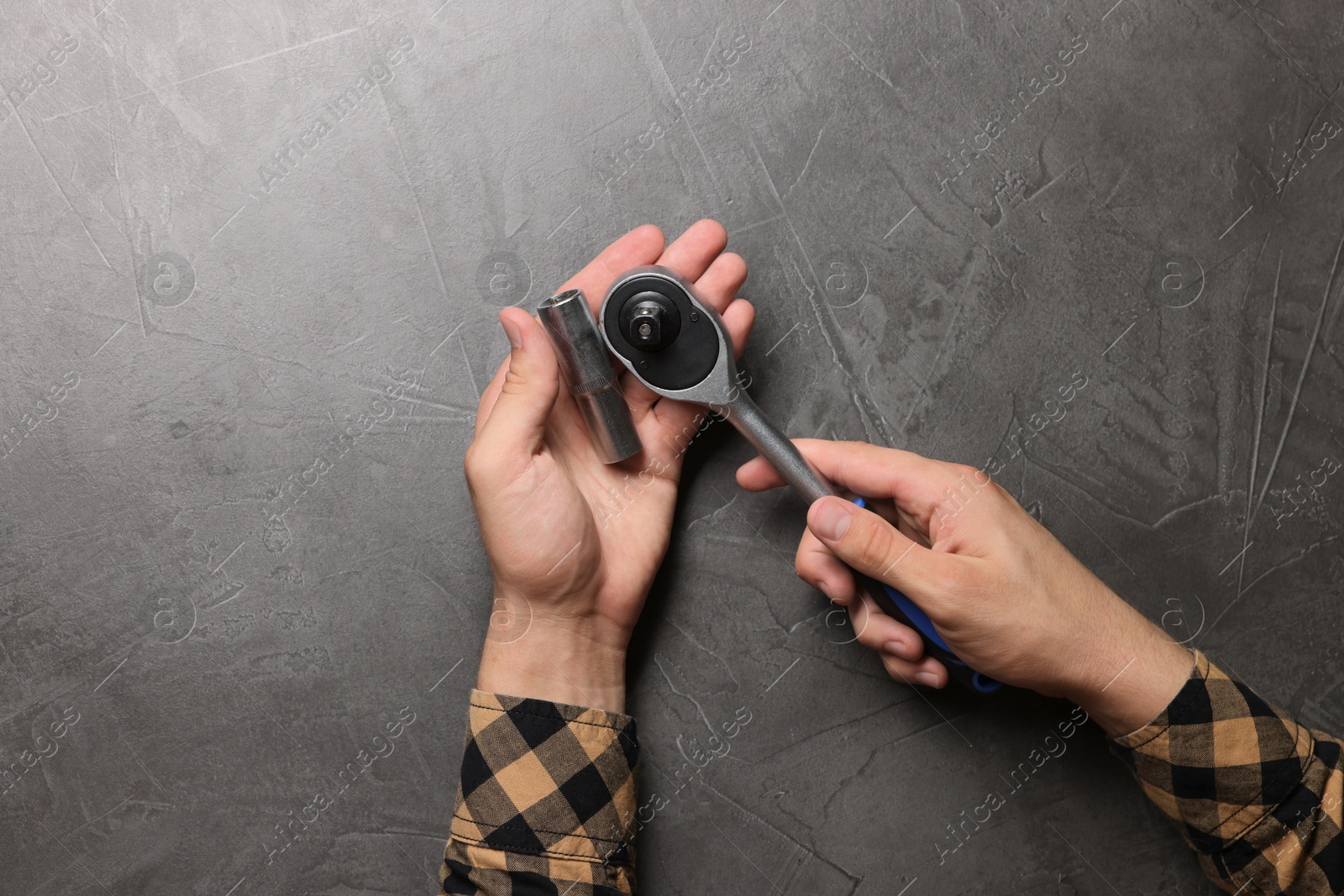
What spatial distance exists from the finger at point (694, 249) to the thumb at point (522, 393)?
19cm

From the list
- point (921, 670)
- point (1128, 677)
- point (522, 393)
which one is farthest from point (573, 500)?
point (1128, 677)

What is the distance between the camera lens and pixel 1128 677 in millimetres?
904

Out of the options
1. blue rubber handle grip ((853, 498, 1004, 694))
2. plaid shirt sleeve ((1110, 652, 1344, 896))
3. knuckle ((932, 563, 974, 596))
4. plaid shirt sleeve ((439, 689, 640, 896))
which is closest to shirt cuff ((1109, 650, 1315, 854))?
plaid shirt sleeve ((1110, 652, 1344, 896))

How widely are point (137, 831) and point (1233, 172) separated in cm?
170

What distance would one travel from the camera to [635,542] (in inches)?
41.9

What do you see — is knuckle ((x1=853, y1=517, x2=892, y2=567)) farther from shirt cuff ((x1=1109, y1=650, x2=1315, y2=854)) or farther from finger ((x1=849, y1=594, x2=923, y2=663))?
shirt cuff ((x1=1109, y1=650, x2=1315, y2=854))

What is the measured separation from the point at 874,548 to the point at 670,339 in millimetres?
328

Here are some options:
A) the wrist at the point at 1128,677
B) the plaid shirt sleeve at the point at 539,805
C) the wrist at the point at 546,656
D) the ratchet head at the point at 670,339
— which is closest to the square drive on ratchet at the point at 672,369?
the ratchet head at the point at 670,339

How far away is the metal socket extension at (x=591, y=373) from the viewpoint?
3.05 ft

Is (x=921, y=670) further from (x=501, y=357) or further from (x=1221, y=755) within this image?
(x=501, y=357)

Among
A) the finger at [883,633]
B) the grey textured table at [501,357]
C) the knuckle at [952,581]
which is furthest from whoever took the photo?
the grey textured table at [501,357]

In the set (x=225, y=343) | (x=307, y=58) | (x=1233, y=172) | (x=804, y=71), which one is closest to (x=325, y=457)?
(x=225, y=343)

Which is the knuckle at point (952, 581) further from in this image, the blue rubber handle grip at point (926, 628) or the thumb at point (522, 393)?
the thumb at point (522, 393)

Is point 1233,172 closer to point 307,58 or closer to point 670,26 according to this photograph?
point 670,26
